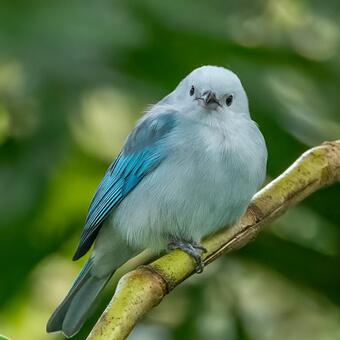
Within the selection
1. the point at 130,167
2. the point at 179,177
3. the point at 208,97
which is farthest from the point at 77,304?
the point at 208,97

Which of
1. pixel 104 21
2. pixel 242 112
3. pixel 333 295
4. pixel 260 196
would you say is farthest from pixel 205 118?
pixel 333 295

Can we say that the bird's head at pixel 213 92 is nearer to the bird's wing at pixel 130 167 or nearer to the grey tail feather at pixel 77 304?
the bird's wing at pixel 130 167

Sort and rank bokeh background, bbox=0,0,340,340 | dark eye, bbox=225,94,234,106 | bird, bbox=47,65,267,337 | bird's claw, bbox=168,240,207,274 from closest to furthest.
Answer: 1. bird's claw, bbox=168,240,207,274
2. bird, bbox=47,65,267,337
3. dark eye, bbox=225,94,234,106
4. bokeh background, bbox=0,0,340,340

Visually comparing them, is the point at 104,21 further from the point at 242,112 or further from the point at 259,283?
the point at 259,283

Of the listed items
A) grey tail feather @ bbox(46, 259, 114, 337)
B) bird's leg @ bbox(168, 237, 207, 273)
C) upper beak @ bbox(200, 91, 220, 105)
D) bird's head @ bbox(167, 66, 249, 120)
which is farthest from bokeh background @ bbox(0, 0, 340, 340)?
bird's leg @ bbox(168, 237, 207, 273)

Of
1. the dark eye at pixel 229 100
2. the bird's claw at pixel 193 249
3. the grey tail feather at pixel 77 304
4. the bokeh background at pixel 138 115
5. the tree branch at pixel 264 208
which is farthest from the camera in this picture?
the bokeh background at pixel 138 115

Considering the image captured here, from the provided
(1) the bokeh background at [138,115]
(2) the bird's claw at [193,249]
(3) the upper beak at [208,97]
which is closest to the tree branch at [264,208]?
(2) the bird's claw at [193,249]

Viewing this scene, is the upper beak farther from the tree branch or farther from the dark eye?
the tree branch
